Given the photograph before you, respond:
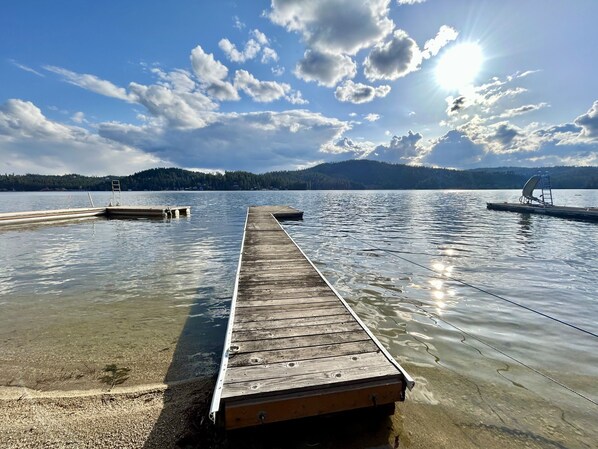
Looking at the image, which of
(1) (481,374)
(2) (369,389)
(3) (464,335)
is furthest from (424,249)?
(2) (369,389)

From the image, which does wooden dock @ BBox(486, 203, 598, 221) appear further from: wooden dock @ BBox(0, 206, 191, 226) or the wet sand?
wooden dock @ BBox(0, 206, 191, 226)

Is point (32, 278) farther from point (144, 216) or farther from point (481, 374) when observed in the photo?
point (144, 216)

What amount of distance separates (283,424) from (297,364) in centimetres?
67

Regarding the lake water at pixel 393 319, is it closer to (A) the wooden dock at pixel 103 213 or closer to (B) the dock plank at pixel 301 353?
(B) the dock plank at pixel 301 353

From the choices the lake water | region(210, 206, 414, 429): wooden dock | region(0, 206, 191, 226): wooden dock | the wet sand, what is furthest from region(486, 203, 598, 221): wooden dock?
region(0, 206, 191, 226): wooden dock

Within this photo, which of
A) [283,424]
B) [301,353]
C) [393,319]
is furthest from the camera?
[393,319]

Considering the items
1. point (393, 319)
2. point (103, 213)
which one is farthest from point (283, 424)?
point (103, 213)

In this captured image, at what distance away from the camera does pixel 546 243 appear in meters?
16.7

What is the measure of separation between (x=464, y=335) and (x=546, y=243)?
14.9 metres

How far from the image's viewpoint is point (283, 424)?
3.45m

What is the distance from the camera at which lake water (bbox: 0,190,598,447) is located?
177 inches

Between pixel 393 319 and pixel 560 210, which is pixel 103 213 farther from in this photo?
pixel 560 210

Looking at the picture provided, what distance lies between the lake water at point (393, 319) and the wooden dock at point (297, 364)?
4.01 feet

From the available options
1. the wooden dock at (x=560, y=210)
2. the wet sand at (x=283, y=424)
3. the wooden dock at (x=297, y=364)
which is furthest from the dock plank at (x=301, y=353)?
the wooden dock at (x=560, y=210)
